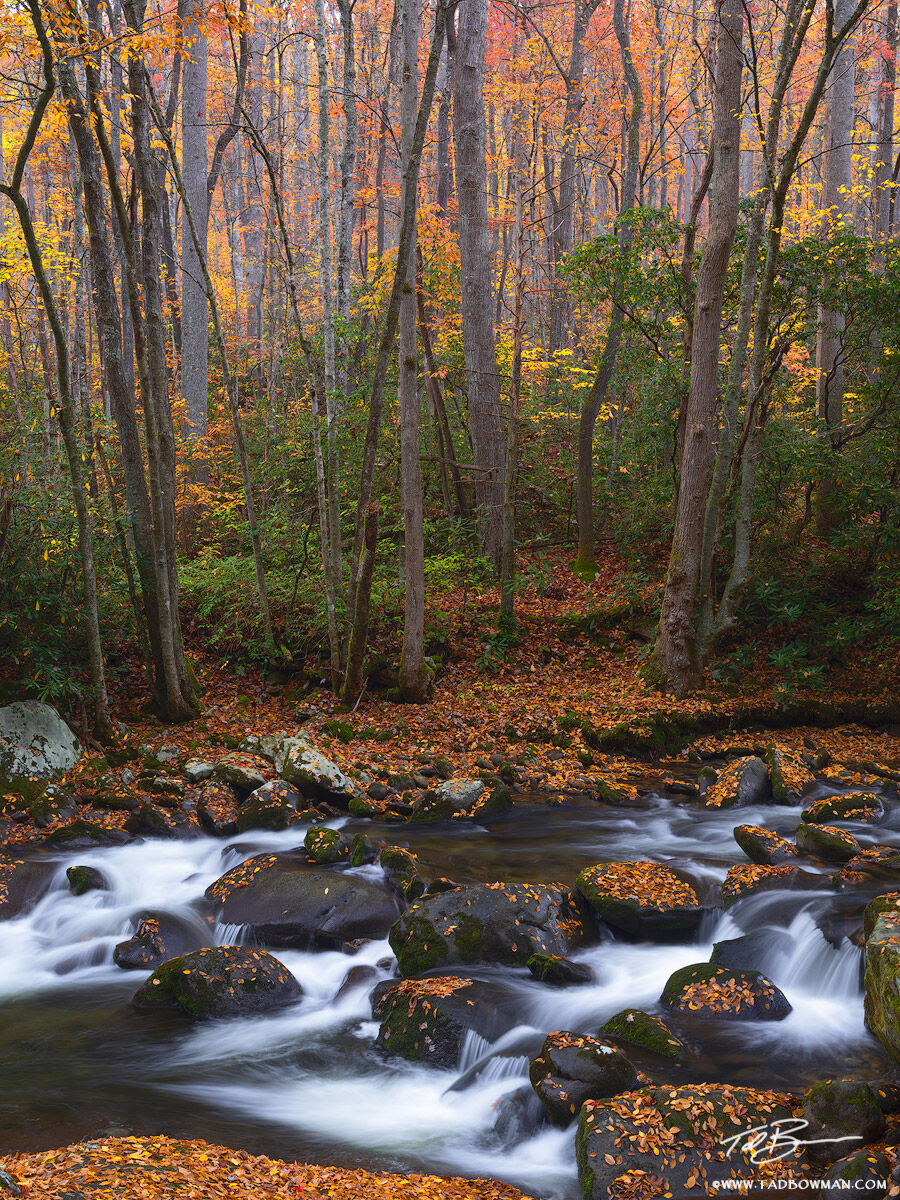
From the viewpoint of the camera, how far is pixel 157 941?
633cm

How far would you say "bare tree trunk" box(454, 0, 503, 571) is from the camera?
1310 cm

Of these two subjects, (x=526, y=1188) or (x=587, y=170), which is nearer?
(x=526, y=1188)

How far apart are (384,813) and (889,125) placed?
749 inches

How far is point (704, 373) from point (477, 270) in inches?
211

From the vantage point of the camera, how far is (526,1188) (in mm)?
3922

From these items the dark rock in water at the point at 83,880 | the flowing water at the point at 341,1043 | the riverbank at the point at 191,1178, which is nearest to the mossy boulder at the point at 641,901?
the flowing water at the point at 341,1043

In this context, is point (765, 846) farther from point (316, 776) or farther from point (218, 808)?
point (218, 808)

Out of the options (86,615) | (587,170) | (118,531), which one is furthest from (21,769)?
(587,170)

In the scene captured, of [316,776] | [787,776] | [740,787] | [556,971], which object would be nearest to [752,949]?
[556,971]

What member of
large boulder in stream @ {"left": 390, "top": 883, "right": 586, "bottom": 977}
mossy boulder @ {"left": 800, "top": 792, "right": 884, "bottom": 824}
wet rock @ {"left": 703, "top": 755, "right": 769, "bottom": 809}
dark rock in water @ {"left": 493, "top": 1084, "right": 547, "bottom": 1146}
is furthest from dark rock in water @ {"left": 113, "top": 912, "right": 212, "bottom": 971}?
mossy boulder @ {"left": 800, "top": 792, "right": 884, "bottom": 824}

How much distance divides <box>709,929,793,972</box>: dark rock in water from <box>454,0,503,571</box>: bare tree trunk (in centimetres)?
842

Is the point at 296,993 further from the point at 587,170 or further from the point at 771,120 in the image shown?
the point at 587,170

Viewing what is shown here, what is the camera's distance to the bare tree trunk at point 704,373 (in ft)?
30.2

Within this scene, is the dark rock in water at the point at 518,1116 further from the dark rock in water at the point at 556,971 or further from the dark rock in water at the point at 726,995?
the dark rock in water at the point at 726,995
